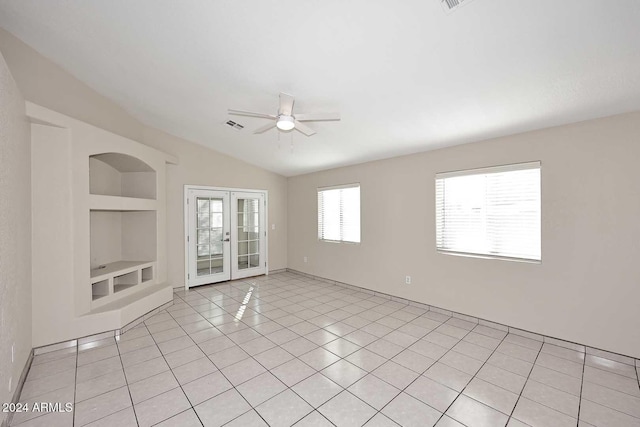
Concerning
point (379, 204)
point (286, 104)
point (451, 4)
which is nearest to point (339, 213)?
point (379, 204)

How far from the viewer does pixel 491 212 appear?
3518mm

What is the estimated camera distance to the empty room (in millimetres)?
2039

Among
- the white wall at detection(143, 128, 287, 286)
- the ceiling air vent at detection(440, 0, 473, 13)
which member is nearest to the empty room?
the ceiling air vent at detection(440, 0, 473, 13)

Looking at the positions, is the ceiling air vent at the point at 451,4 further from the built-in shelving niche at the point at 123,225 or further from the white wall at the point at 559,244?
the built-in shelving niche at the point at 123,225

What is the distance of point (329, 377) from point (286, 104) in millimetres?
2680

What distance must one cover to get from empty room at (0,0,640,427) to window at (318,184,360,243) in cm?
81

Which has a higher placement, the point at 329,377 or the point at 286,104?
the point at 286,104

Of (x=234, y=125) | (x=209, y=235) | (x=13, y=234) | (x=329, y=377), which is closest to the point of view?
(x=13, y=234)

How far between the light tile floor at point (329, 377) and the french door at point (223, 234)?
185 centimetres

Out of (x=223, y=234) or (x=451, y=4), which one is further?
(x=223, y=234)

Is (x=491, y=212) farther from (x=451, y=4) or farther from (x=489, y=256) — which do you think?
(x=451, y=4)

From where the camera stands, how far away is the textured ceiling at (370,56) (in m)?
1.89

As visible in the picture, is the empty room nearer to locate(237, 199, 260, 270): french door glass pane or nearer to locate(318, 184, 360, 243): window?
locate(318, 184, 360, 243): window

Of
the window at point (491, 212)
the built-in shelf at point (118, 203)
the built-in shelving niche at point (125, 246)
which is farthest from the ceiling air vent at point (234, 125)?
the window at point (491, 212)
